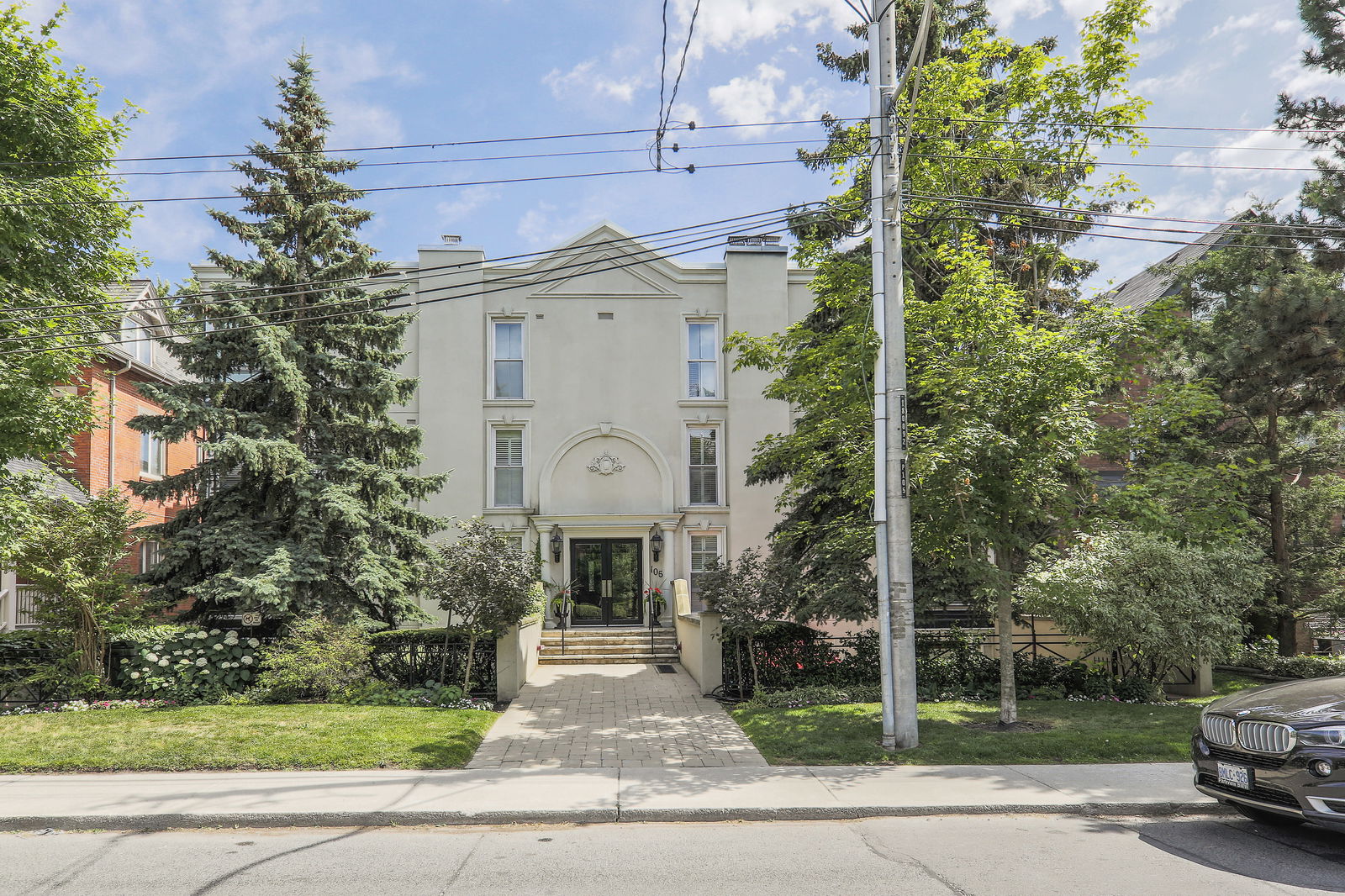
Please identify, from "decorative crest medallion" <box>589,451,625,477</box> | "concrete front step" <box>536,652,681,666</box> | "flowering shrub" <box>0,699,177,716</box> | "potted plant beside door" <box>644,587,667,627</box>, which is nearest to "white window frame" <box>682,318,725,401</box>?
"decorative crest medallion" <box>589,451,625,477</box>

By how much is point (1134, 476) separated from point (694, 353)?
11.7 m

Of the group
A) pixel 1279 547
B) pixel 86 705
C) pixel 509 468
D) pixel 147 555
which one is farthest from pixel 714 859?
pixel 147 555

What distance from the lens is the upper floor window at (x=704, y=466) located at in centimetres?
2144

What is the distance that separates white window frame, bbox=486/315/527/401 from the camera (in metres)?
21.3

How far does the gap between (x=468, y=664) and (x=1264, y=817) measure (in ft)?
33.2

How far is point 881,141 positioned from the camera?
9.44 metres

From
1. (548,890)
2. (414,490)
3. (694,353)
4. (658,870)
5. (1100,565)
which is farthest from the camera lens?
(694,353)

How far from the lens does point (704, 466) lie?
2147cm

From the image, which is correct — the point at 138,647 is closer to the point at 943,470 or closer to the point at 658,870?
the point at 658,870

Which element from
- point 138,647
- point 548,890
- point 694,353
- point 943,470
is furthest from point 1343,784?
point 694,353

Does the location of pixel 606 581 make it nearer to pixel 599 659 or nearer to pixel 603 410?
pixel 599 659

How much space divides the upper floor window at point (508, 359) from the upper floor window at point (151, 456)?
8.89m

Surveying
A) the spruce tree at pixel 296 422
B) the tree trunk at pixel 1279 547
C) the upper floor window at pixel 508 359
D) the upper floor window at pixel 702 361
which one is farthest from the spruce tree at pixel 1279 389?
the upper floor window at pixel 508 359

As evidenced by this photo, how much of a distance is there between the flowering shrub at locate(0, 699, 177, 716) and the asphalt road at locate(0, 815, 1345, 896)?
5.26 meters
